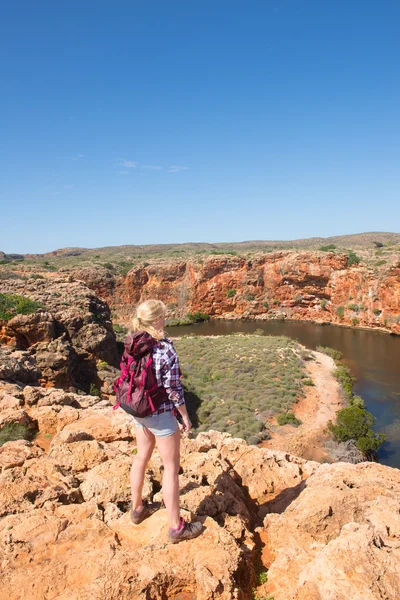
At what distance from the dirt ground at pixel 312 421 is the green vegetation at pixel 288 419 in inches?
6.8

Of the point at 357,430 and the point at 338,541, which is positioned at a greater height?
the point at 338,541

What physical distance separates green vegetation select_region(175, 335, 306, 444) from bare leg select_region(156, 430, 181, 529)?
11183 millimetres

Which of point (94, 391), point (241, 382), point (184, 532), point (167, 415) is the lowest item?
point (241, 382)

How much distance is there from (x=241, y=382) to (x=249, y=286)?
25.7 metres

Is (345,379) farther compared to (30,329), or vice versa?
(345,379)

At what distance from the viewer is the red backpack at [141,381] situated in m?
3.17

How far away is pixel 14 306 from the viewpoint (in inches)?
534

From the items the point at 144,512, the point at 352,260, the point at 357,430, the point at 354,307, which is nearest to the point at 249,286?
the point at 352,260

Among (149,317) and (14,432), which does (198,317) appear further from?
(149,317)

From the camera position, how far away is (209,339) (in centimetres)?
2970

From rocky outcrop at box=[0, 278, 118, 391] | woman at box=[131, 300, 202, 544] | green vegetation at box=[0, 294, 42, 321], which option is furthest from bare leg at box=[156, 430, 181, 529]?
green vegetation at box=[0, 294, 42, 321]

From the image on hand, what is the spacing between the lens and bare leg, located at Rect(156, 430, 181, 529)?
3.18m

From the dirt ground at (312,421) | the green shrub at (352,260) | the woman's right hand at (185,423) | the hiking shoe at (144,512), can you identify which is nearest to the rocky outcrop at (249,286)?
Result: the green shrub at (352,260)

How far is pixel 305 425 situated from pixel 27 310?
11.8 m
